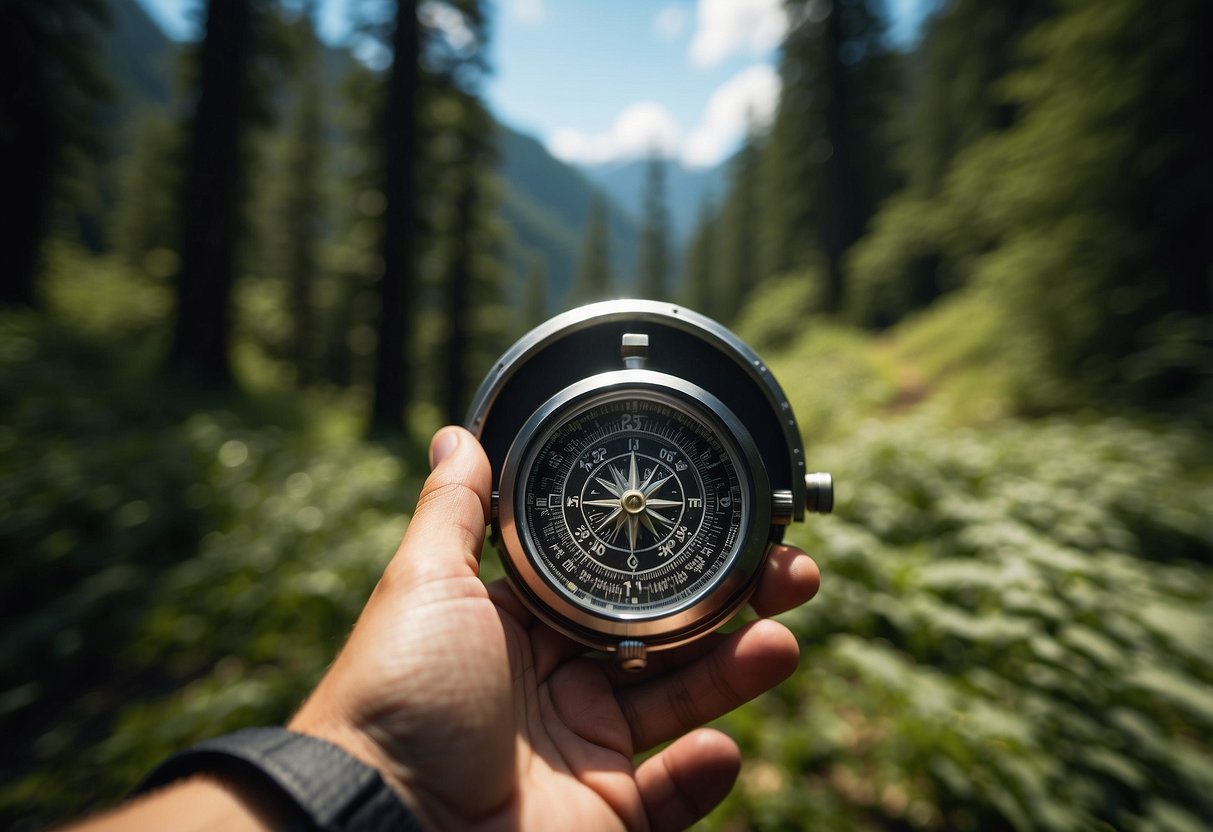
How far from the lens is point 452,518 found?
194 centimetres

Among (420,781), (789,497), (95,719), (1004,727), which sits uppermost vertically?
(789,497)

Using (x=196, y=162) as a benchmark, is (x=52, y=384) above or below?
below

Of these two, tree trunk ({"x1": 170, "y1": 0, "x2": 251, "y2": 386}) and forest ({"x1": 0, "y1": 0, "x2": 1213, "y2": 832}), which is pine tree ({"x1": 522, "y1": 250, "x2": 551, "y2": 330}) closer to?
forest ({"x1": 0, "y1": 0, "x2": 1213, "y2": 832})

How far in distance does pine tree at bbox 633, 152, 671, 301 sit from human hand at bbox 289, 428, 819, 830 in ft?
162

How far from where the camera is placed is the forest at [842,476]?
2637 millimetres

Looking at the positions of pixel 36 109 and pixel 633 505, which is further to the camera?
pixel 36 109

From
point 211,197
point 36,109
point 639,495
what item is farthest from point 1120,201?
point 36,109

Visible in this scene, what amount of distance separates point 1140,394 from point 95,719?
921 centimetres

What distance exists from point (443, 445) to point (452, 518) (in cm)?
33

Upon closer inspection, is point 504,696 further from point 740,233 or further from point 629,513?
point 740,233

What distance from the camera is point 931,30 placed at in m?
26.9

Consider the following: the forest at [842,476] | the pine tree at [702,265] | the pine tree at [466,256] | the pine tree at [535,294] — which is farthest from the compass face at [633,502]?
the pine tree at [535,294]

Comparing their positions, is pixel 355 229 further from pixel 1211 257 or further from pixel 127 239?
pixel 127 239

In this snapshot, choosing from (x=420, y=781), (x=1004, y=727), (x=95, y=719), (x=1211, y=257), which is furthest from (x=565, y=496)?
(x=1211, y=257)
